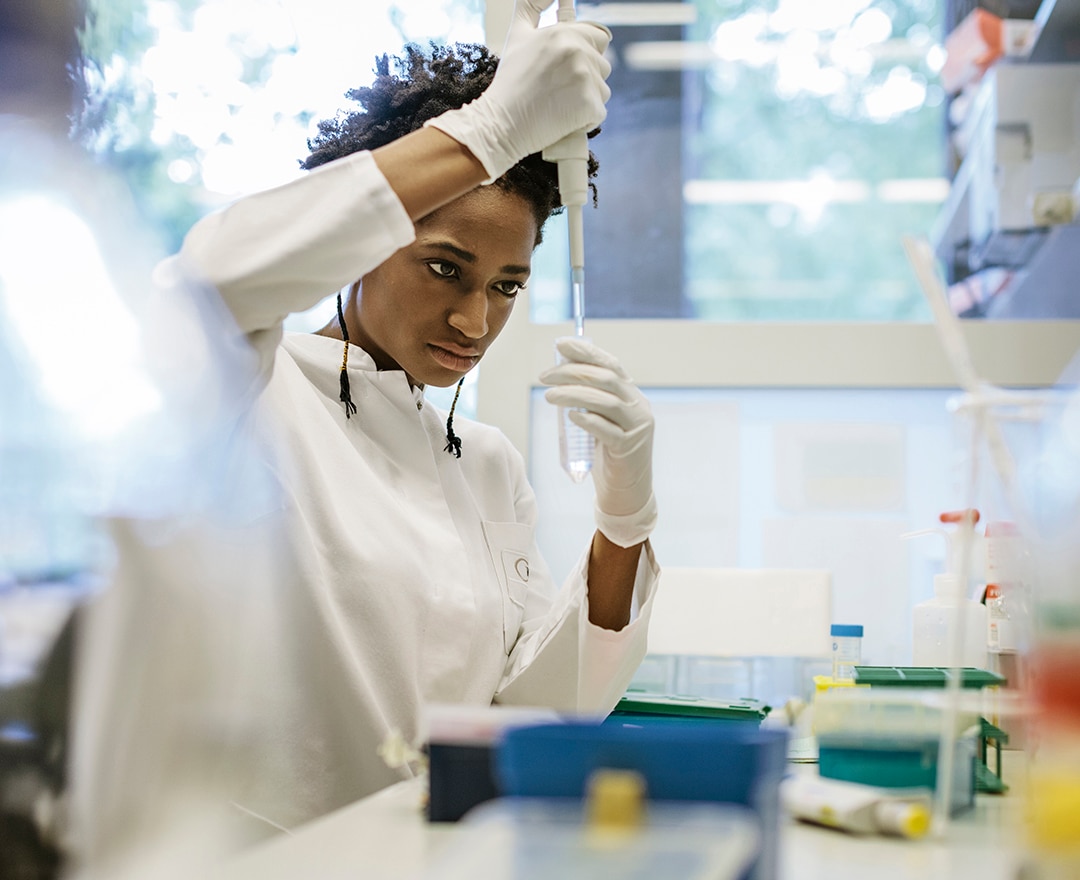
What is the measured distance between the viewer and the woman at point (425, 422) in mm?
1019

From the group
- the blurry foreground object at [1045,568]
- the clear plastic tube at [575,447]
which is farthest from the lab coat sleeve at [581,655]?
the blurry foreground object at [1045,568]

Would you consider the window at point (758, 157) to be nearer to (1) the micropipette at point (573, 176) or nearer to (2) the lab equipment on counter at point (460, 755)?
(1) the micropipette at point (573, 176)

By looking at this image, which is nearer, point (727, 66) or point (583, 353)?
point (583, 353)

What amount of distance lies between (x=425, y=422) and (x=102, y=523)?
824mm

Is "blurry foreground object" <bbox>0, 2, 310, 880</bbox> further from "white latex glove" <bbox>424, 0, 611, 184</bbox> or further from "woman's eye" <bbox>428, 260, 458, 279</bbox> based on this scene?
"woman's eye" <bbox>428, 260, 458, 279</bbox>

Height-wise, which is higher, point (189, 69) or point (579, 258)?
point (189, 69)

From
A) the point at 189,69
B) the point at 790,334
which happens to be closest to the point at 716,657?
the point at 790,334

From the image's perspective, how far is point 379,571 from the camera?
1.26 metres

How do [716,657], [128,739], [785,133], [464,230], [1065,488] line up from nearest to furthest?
[1065,488], [128,739], [464,230], [716,657], [785,133]

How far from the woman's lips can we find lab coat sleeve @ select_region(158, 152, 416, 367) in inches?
14.6

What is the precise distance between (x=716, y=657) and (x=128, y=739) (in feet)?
4.77

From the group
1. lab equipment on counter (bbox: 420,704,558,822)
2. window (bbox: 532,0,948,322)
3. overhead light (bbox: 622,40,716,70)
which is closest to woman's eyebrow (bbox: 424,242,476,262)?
lab equipment on counter (bbox: 420,704,558,822)

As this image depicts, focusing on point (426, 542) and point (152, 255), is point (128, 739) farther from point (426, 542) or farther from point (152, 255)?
point (426, 542)

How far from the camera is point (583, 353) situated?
4.00ft
